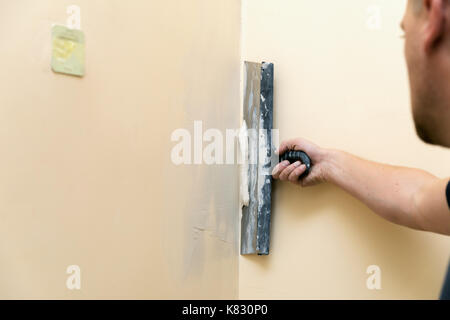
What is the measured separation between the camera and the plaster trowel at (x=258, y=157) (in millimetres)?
1169

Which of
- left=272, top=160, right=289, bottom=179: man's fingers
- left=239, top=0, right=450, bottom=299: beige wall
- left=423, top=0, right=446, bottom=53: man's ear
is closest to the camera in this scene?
left=423, top=0, right=446, bottom=53: man's ear

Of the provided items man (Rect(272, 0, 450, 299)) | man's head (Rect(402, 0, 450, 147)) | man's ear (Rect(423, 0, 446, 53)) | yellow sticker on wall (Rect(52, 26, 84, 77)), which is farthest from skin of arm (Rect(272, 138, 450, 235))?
yellow sticker on wall (Rect(52, 26, 84, 77))

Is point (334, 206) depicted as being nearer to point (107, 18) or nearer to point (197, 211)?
point (197, 211)

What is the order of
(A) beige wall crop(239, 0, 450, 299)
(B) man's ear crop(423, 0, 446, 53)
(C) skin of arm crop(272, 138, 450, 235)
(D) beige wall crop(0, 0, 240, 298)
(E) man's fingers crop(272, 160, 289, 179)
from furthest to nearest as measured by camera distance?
1. (E) man's fingers crop(272, 160, 289, 179)
2. (A) beige wall crop(239, 0, 450, 299)
3. (C) skin of arm crop(272, 138, 450, 235)
4. (D) beige wall crop(0, 0, 240, 298)
5. (B) man's ear crop(423, 0, 446, 53)

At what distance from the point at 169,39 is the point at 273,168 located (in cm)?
44

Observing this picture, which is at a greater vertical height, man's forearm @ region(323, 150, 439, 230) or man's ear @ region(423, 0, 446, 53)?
man's ear @ region(423, 0, 446, 53)

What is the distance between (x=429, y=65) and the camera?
699 mm

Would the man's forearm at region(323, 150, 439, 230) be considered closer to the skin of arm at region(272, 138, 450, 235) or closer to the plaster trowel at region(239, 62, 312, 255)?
the skin of arm at region(272, 138, 450, 235)

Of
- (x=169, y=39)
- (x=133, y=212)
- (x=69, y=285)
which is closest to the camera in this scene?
(x=69, y=285)

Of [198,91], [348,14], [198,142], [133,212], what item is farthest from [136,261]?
[348,14]

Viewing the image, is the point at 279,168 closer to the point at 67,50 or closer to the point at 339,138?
the point at 339,138

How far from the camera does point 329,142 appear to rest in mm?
1103

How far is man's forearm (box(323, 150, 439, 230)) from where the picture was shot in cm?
92

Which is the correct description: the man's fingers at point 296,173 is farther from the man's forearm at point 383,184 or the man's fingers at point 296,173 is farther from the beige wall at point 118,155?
the beige wall at point 118,155
